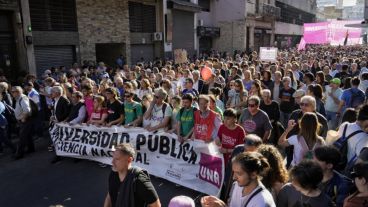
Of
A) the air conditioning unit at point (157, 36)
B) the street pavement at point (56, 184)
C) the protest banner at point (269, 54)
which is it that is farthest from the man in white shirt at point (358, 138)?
the air conditioning unit at point (157, 36)

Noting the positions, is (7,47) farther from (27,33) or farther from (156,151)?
(156,151)

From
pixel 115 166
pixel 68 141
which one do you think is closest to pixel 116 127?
pixel 68 141

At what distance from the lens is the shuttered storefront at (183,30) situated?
24.6 metres

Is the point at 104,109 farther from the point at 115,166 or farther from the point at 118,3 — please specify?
the point at 118,3

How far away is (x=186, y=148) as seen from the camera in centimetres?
603

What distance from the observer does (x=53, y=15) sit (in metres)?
15.1

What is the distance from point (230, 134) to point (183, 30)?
2148 centimetres

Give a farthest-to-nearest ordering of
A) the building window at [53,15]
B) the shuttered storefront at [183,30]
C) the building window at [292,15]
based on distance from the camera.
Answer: the building window at [292,15], the shuttered storefront at [183,30], the building window at [53,15]

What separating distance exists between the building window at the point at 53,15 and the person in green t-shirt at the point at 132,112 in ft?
Answer: 29.6

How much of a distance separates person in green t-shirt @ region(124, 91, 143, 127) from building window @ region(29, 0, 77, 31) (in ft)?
29.6

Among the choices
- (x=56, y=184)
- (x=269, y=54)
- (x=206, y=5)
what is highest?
(x=206, y=5)

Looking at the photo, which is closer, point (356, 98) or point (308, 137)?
point (308, 137)

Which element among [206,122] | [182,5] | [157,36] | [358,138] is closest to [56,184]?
[206,122]

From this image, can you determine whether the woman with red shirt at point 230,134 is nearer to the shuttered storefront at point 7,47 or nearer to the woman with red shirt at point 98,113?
the woman with red shirt at point 98,113
